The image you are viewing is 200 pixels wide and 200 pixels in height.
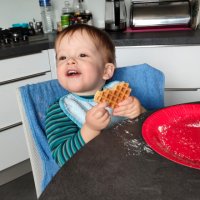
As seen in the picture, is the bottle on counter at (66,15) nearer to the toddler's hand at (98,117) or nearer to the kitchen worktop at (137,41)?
the kitchen worktop at (137,41)

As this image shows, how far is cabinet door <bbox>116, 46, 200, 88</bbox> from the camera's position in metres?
1.75

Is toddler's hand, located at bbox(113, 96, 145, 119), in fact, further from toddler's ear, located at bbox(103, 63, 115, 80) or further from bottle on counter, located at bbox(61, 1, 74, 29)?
bottle on counter, located at bbox(61, 1, 74, 29)

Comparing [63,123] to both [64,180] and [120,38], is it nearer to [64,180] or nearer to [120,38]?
[64,180]

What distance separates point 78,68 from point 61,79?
0.06 meters

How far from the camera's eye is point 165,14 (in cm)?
199

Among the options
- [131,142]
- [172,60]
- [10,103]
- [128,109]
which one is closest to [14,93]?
[10,103]

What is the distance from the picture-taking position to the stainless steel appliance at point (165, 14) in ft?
6.45

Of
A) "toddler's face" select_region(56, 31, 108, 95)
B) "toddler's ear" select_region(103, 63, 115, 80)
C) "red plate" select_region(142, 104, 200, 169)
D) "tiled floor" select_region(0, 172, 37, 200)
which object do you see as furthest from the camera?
"tiled floor" select_region(0, 172, 37, 200)

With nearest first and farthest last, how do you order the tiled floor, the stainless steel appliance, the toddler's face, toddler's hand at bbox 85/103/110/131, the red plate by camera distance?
the red plate
toddler's hand at bbox 85/103/110/131
the toddler's face
the tiled floor
the stainless steel appliance

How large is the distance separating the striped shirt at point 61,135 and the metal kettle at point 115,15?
122cm

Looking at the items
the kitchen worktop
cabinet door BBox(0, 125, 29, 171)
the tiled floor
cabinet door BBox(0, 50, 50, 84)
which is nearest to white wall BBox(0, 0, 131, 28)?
the kitchen worktop

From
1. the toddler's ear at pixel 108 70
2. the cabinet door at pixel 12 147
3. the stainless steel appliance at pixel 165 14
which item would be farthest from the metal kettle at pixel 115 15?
the toddler's ear at pixel 108 70

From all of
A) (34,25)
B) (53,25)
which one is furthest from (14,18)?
(53,25)

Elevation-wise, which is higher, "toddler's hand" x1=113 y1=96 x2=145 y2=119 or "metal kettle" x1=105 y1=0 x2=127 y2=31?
"metal kettle" x1=105 y1=0 x2=127 y2=31
